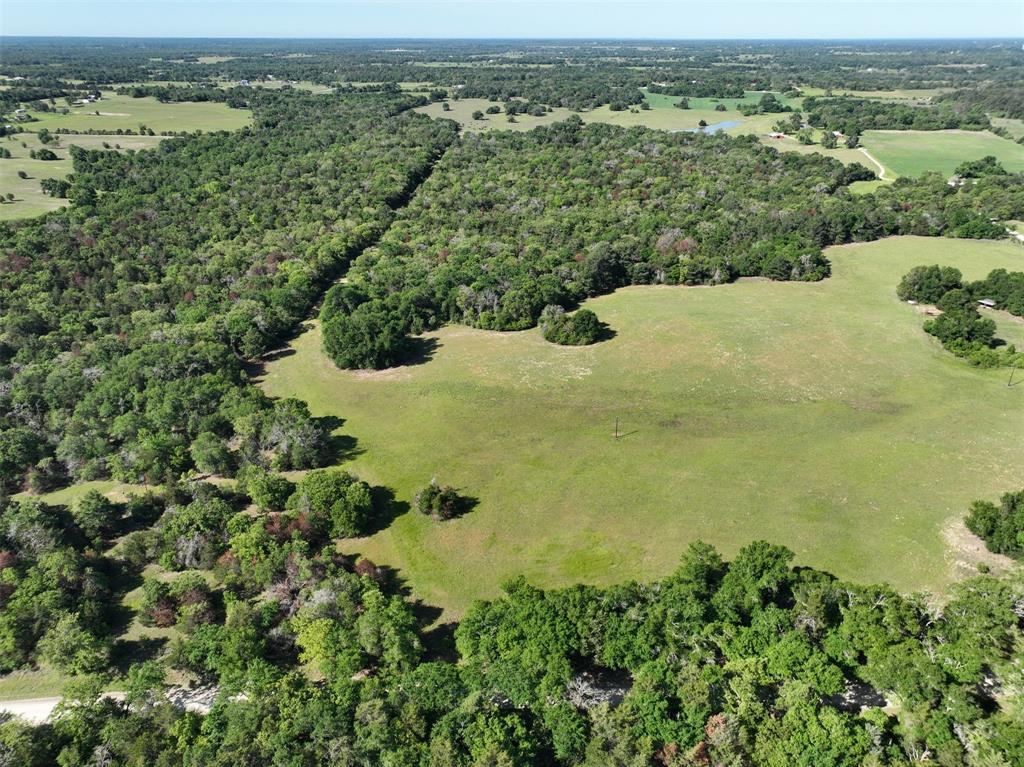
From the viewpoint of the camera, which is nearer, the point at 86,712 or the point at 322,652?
the point at 86,712

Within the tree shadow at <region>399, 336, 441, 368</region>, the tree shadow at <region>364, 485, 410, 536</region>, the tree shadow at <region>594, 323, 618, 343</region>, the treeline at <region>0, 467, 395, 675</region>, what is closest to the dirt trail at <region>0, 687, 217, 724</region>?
the treeline at <region>0, 467, 395, 675</region>

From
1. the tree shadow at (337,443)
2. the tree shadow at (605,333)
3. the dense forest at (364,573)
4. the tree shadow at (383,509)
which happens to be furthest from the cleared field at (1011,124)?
the tree shadow at (383,509)

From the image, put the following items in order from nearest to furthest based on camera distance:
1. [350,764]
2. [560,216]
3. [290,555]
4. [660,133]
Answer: [350,764], [290,555], [560,216], [660,133]

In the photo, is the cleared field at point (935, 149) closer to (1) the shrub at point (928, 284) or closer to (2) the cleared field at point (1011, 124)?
(2) the cleared field at point (1011, 124)

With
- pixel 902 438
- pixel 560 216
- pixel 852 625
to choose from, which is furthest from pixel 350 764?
pixel 560 216

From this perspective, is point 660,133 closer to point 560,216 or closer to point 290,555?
point 560,216

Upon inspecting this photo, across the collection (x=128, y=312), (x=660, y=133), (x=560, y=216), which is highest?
(x=660, y=133)

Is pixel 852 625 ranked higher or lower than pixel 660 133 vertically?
lower
